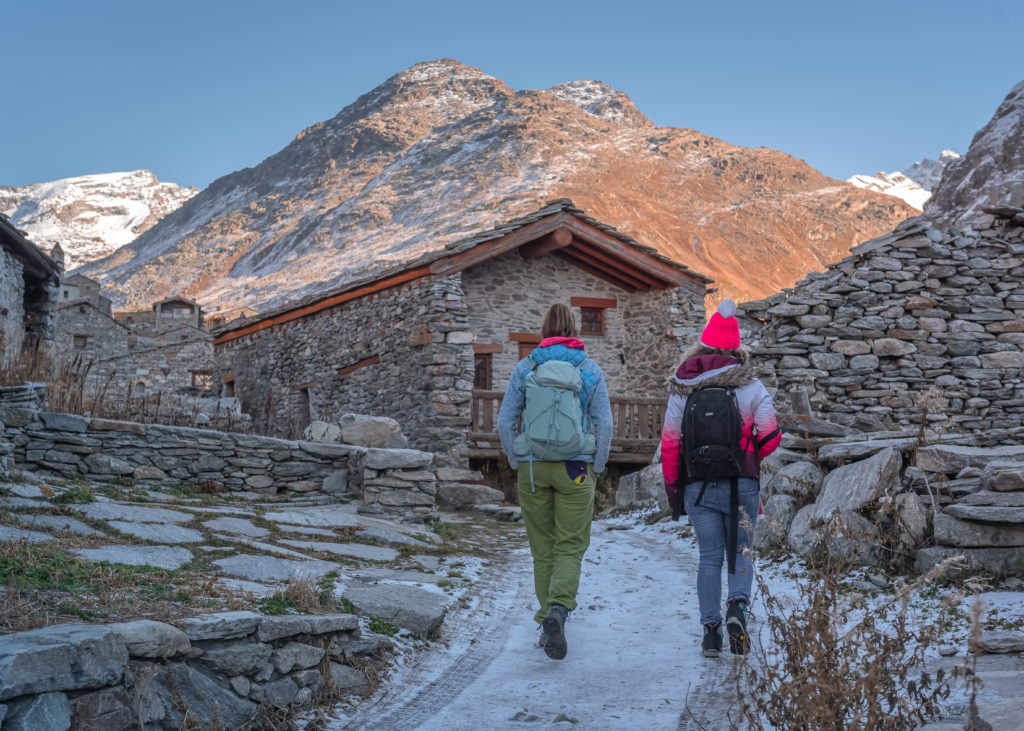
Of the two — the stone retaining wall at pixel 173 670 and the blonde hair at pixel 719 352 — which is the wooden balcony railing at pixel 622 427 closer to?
the blonde hair at pixel 719 352

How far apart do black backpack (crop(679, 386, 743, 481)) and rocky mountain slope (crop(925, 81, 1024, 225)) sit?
1507 centimetres

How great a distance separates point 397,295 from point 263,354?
5.60m

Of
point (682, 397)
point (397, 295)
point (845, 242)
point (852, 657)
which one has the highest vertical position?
point (845, 242)

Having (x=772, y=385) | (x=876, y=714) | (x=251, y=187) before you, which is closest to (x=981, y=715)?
(x=876, y=714)

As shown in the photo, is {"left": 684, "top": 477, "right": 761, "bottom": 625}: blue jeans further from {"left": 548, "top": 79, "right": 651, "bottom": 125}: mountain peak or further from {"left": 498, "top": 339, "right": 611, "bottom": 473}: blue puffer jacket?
{"left": 548, "top": 79, "right": 651, "bottom": 125}: mountain peak

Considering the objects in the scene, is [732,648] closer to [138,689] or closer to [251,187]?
[138,689]

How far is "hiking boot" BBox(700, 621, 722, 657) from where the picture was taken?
14.1 feet

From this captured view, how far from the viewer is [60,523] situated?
16.8 feet

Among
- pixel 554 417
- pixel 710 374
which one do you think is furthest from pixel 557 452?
pixel 710 374

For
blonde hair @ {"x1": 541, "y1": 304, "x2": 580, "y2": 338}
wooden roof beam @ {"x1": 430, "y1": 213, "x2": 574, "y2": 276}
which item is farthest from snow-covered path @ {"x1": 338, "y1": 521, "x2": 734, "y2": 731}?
wooden roof beam @ {"x1": 430, "y1": 213, "x2": 574, "y2": 276}

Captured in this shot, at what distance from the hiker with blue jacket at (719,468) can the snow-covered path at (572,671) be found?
34 centimetres

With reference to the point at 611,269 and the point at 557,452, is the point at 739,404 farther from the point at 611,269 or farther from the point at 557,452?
the point at 611,269

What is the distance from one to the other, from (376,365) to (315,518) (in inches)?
348

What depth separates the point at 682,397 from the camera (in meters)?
4.65
